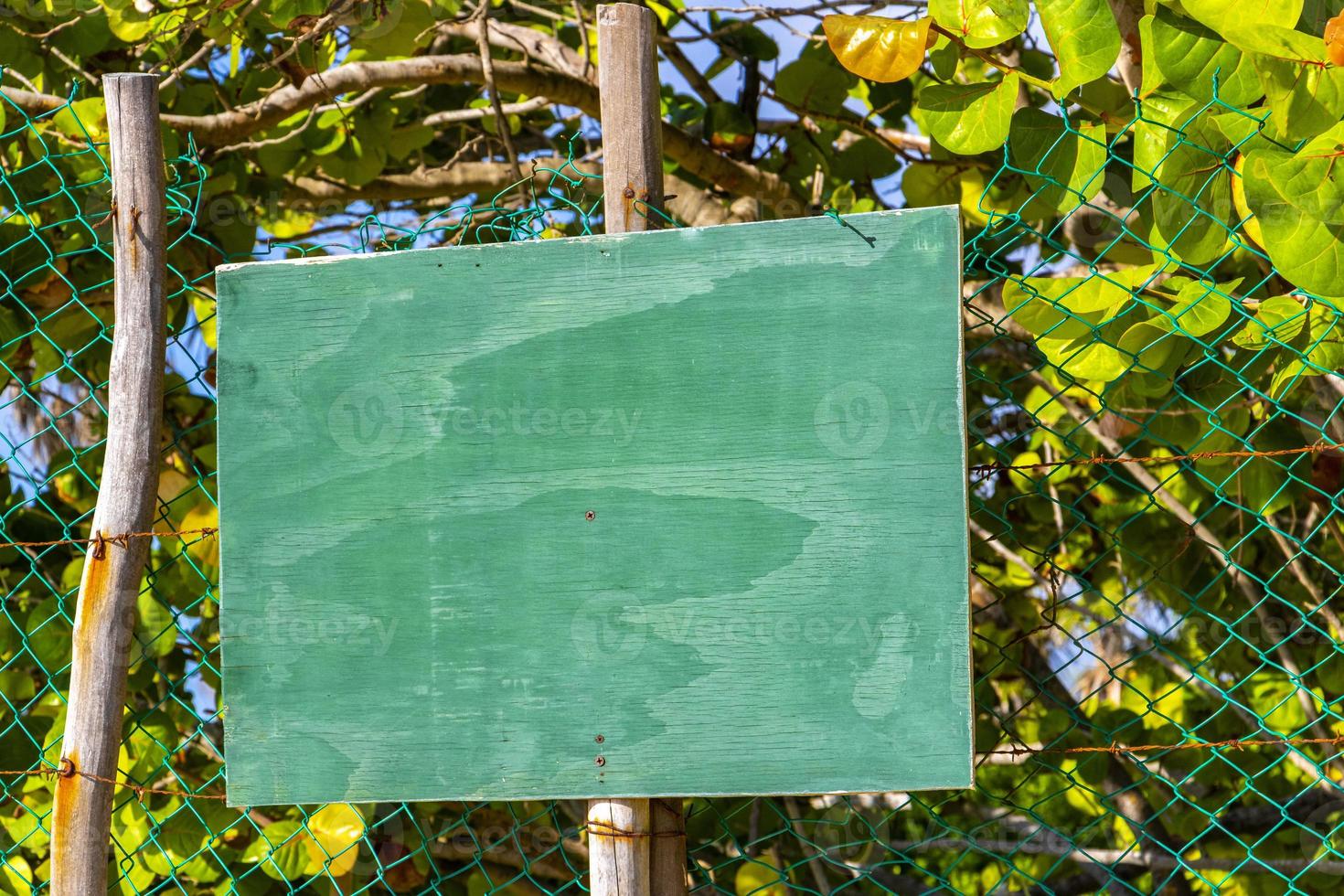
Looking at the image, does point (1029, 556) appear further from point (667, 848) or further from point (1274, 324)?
point (667, 848)

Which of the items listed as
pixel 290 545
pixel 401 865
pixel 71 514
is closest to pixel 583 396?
pixel 290 545

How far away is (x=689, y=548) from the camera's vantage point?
137 cm

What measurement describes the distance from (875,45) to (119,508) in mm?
1143

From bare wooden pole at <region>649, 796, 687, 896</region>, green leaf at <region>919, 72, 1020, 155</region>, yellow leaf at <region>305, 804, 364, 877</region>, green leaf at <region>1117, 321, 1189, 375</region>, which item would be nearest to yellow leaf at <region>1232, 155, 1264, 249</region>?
green leaf at <region>1117, 321, 1189, 375</region>

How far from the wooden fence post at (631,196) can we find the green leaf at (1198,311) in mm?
660

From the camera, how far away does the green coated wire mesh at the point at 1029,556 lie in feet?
5.25

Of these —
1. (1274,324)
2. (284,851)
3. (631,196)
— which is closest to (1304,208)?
(1274,324)

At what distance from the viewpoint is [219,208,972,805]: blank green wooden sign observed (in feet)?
4.42

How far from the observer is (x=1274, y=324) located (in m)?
1.58

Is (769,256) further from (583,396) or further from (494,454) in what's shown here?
(494,454)

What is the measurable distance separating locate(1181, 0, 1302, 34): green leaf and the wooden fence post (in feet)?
2.00

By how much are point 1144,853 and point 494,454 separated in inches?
79.1

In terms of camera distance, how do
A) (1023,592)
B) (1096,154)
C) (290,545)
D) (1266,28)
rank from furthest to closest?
(1023,592)
(1096,154)
(290,545)
(1266,28)

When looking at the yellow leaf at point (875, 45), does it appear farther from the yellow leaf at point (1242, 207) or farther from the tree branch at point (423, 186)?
the tree branch at point (423, 186)
